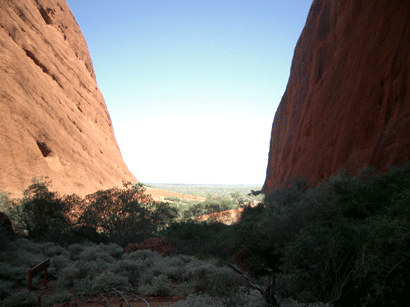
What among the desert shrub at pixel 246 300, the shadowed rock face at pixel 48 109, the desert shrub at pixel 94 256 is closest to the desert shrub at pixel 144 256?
the desert shrub at pixel 94 256

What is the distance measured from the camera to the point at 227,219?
664 inches

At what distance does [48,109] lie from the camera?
70.0 feet

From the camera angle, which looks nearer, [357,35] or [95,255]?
A: [95,255]

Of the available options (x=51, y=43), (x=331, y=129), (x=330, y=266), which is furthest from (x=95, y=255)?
(x=51, y=43)

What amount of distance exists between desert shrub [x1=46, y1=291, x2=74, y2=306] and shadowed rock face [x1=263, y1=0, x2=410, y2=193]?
940cm

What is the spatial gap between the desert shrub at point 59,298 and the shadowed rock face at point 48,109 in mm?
12771

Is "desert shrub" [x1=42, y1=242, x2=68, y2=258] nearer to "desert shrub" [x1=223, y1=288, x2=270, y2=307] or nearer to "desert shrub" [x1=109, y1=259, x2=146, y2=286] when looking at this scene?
"desert shrub" [x1=109, y1=259, x2=146, y2=286]

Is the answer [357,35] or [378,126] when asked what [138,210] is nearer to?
[378,126]

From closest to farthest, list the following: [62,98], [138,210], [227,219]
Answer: [138,210] → [227,219] → [62,98]

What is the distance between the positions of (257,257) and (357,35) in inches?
451

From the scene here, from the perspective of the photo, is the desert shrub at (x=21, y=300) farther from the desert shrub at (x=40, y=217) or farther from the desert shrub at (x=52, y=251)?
the desert shrub at (x=40, y=217)

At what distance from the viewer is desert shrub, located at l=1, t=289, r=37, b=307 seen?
429 cm

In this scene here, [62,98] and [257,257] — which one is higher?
[62,98]

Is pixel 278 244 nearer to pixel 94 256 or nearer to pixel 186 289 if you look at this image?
pixel 186 289
